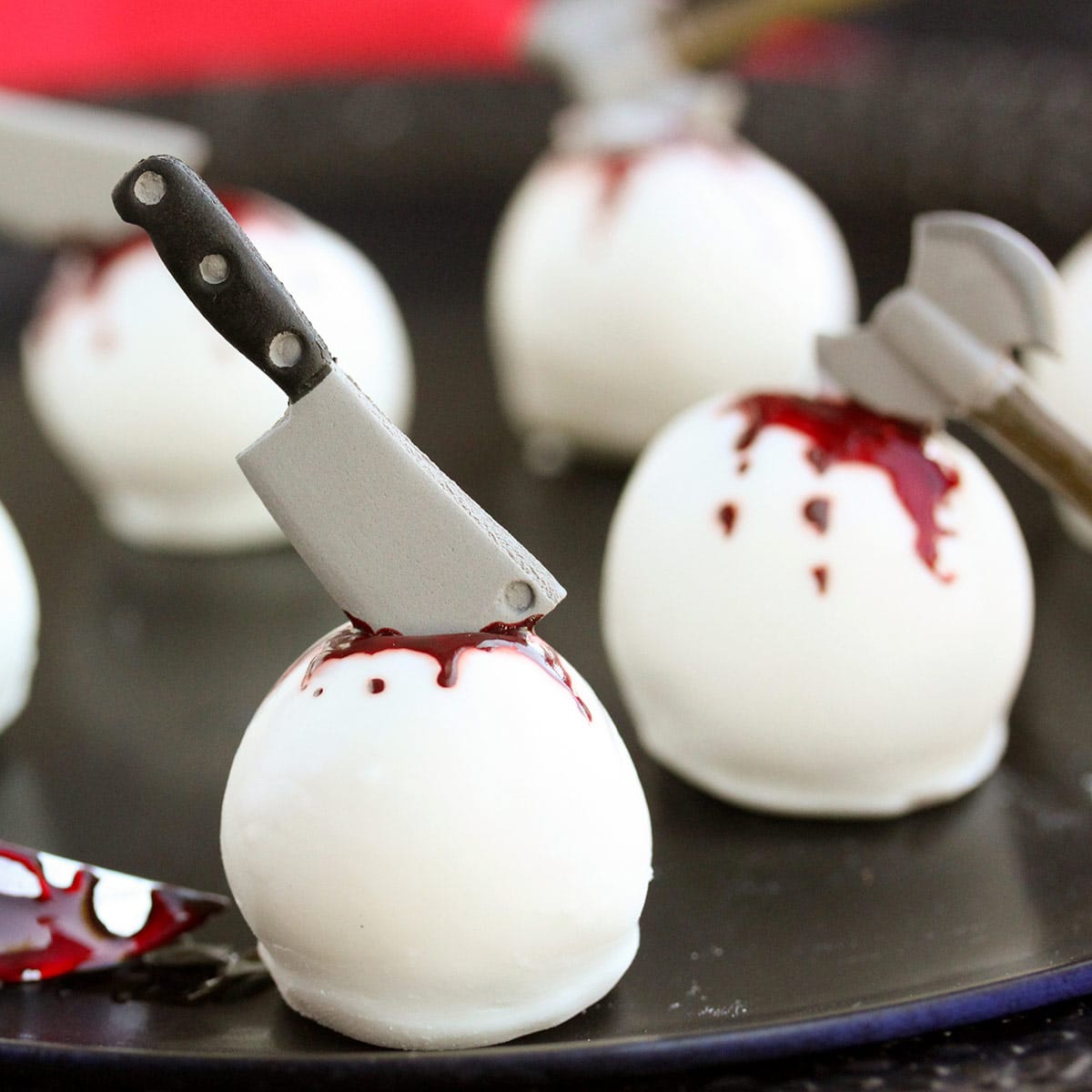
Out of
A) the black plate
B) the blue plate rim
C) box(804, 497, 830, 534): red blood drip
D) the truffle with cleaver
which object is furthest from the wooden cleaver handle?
the blue plate rim

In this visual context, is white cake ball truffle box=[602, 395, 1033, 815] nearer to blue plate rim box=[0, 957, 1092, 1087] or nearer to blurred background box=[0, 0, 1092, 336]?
blue plate rim box=[0, 957, 1092, 1087]

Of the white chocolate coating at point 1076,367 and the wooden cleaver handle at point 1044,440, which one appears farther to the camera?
the white chocolate coating at point 1076,367

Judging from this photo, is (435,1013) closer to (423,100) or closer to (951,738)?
(951,738)

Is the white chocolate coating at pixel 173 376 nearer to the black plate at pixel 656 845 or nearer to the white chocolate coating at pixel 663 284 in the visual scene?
the black plate at pixel 656 845

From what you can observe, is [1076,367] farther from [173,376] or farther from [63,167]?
[63,167]

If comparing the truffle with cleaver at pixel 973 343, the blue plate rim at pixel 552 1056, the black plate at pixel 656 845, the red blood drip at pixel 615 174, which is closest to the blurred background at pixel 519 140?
the red blood drip at pixel 615 174

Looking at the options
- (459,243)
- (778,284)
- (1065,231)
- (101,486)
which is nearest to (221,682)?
(101,486)
